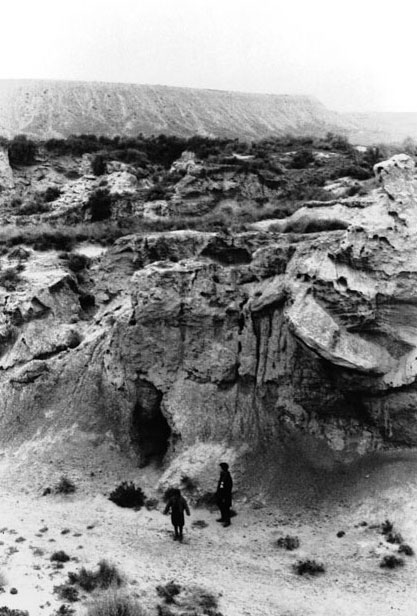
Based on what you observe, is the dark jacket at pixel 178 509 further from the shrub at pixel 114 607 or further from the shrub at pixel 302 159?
the shrub at pixel 302 159

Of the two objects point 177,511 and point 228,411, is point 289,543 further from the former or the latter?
point 228,411

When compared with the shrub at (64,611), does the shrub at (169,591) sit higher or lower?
lower

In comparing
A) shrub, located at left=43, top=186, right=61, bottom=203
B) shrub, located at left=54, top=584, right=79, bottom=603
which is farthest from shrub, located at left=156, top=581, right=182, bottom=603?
shrub, located at left=43, top=186, right=61, bottom=203

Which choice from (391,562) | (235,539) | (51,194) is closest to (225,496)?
(235,539)

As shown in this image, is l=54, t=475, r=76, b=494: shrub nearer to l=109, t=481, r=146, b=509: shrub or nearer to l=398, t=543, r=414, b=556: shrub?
l=109, t=481, r=146, b=509: shrub

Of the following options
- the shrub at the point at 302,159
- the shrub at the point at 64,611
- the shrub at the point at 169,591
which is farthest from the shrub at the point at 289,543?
the shrub at the point at 302,159

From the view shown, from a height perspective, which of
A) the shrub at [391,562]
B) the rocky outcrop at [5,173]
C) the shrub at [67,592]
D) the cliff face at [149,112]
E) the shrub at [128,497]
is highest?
the cliff face at [149,112]
